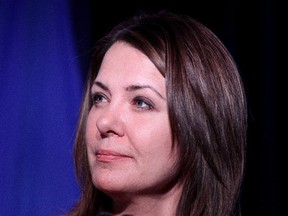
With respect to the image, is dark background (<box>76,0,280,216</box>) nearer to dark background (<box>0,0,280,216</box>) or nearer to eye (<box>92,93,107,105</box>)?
dark background (<box>0,0,280,216</box>)

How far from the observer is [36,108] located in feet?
5.58

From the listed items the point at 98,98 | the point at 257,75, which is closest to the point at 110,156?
the point at 98,98

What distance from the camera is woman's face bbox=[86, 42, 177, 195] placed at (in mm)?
1265

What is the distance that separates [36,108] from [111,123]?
49 cm

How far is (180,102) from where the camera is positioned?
1.29 metres

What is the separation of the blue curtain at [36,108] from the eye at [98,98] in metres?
0.36

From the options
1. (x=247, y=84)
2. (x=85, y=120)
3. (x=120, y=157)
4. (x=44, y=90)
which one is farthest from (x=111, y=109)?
(x=247, y=84)

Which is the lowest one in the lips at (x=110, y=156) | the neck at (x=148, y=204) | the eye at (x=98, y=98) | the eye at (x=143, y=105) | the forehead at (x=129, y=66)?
the neck at (x=148, y=204)

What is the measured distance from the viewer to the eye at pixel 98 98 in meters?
1.36

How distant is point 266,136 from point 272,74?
194mm

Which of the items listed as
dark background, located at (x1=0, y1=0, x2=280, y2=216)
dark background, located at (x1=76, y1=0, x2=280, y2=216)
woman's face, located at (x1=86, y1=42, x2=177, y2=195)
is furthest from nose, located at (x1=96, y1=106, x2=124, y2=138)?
dark background, located at (x1=76, y1=0, x2=280, y2=216)

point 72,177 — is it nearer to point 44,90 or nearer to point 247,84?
point 44,90

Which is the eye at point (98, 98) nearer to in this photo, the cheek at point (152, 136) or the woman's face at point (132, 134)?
the woman's face at point (132, 134)

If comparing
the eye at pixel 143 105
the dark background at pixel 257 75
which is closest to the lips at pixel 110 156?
the eye at pixel 143 105
